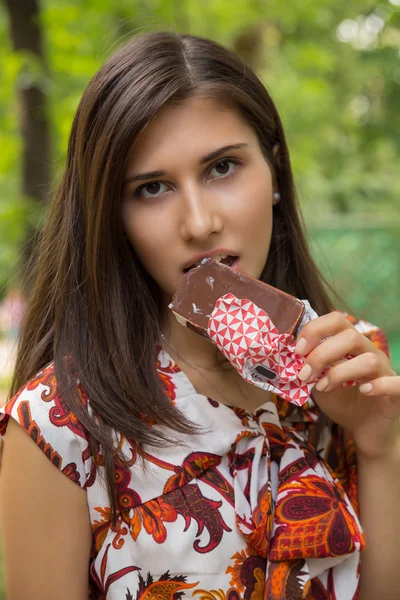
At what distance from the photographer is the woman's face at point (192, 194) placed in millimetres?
1809

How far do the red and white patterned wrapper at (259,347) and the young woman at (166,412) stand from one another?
60mm

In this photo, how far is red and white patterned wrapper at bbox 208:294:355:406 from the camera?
5.57ft

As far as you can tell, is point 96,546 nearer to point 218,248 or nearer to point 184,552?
point 184,552

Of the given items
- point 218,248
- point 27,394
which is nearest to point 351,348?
point 218,248

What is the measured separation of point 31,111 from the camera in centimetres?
473

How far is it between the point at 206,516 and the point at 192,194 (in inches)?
34.2

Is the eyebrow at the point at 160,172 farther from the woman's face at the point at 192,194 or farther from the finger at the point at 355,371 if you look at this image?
the finger at the point at 355,371

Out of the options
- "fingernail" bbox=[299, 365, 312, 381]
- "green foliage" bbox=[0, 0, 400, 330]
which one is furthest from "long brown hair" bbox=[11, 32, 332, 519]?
"green foliage" bbox=[0, 0, 400, 330]

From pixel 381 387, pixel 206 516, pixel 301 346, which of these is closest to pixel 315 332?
pixel 301 346

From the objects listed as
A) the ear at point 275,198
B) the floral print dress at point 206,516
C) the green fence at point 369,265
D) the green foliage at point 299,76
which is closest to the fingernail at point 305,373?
the floral print dress at point 206,516

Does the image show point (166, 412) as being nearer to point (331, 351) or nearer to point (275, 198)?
point (331, 351)

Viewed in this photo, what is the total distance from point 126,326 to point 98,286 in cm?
14

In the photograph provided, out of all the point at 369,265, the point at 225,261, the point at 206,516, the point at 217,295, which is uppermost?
the point at 369,265

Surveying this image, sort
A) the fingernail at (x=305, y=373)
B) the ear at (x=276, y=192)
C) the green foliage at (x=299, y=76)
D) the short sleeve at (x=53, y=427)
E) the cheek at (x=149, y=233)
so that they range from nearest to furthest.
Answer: the fingernail at (x=305, y=373), the short sleeve at (x=53, y=427), the cheek at (x=149, y=233), the ear at (x=276, y=192), the green foliage at (x=299, y=76)
